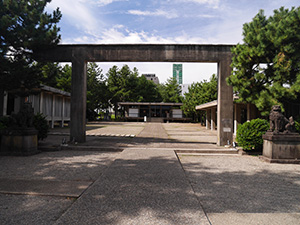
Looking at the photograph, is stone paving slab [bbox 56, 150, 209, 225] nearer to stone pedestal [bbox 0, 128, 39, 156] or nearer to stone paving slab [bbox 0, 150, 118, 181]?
stone paving slab [bbox 0, 150, 118, 181]

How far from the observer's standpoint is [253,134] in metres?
7.58

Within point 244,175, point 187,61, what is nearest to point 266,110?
point 187,61

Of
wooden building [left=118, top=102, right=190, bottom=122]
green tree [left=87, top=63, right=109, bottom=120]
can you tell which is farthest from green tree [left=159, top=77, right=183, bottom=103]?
green tree [left=87, top=63, right=109, bottom=120]

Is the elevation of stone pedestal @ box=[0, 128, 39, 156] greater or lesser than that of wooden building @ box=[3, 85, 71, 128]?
lesser

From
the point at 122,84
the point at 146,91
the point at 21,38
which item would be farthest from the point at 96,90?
the point at 21,38

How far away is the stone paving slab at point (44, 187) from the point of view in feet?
11.7

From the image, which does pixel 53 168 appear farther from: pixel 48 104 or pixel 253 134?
pixel 48 104

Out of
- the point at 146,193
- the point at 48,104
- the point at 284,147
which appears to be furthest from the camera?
the point at 48,104

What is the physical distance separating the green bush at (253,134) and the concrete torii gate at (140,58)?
1.20 metres

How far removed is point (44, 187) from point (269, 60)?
9.90m

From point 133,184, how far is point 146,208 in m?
1.05

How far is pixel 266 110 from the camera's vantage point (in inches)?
335

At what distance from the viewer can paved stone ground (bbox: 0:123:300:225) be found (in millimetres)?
2725

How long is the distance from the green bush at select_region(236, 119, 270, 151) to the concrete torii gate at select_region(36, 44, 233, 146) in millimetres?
1198
